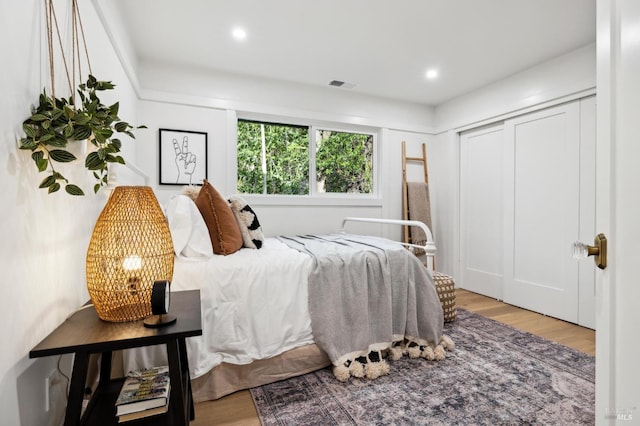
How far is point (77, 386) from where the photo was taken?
94 cm

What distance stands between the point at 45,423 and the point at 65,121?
898 mm

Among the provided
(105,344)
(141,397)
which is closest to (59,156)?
(105,344)

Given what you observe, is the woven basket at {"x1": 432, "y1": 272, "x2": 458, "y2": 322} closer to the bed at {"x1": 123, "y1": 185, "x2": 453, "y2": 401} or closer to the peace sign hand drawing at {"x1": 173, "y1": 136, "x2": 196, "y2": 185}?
the bed at {"x1": 123, "y1": 185, "x2": 453, "y2": 401}

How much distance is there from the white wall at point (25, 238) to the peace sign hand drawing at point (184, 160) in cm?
185

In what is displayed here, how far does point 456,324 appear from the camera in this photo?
2752 millimetres

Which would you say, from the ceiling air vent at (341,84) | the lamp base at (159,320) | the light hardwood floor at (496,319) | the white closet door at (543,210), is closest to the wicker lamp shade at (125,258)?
the lamp base at (159,320)

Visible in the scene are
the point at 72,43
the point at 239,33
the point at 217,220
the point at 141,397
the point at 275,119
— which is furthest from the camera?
the point at 275,119

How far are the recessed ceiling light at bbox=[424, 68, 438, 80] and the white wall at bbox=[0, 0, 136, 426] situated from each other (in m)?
2.92

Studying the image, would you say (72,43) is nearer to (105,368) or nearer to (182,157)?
(105,368)

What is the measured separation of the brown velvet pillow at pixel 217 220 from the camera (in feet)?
6.63

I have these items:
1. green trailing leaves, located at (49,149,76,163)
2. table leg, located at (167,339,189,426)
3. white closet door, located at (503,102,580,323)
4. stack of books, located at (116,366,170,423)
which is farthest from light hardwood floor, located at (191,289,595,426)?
green trailing leaves, located at (49,149,76,163)

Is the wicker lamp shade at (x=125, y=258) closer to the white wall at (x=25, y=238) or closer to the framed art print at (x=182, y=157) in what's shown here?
the white wall at (x=25, y=238)

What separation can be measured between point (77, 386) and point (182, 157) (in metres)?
2.40

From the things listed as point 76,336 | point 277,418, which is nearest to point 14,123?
point 76,336
